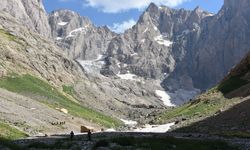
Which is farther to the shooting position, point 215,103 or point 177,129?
point 215,103

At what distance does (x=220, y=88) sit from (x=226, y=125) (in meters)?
55.4

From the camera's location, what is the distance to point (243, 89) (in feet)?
397

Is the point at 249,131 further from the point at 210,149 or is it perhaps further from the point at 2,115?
the point at 2,115

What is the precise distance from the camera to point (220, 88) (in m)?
142

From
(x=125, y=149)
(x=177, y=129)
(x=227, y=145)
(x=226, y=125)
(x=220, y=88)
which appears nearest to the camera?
(x=125, y=149)

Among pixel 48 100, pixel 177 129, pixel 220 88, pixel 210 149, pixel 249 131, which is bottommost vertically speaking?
pixel 210 149

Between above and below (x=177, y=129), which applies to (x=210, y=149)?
below

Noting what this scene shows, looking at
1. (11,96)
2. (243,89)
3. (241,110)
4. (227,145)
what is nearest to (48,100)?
(11,96)

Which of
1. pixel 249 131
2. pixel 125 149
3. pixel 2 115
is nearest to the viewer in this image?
pixel 125 149

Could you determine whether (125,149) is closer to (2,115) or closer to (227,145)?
(227,145)

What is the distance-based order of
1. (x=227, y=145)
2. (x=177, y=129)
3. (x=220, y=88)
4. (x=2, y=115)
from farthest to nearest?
(x=220, y=88)
(x=2, y=115)
(x=177, y=129)
(x=227, y=145)

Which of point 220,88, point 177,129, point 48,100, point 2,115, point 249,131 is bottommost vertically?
point 249,131

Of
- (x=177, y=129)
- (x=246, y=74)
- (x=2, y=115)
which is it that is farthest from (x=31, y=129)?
(x=246, y=74)

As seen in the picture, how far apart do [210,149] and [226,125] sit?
130 ft
